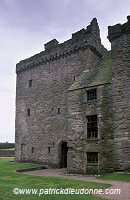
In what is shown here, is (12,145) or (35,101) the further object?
(12,145)

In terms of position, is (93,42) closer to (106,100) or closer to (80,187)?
(106,100)

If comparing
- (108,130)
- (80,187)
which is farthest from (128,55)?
A: (80,187)

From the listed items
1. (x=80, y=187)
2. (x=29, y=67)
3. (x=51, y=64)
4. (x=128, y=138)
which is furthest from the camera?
(x=29, y=67)

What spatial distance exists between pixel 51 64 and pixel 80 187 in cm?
1659

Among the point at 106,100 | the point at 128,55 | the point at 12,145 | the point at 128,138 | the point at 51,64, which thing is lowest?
the point at 12,145

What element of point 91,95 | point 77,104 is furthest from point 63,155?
point 91,95

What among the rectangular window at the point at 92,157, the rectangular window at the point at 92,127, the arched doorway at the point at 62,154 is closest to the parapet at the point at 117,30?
the rectangular window at the point at 92,127

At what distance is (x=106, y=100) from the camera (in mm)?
15328

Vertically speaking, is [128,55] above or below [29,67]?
below

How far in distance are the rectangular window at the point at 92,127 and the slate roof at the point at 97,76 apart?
2.58 metres

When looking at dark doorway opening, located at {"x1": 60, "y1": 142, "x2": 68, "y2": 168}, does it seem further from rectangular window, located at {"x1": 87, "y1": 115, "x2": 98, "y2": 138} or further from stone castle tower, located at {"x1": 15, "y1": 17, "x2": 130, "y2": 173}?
rectangular window, located at {"x1": 87, "y1": 115, "x2": 98, "y2": 138}

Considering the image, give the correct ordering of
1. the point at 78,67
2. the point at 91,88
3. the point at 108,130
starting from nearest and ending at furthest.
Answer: the point at 108,130, the point at 91,88, the point at 78,67

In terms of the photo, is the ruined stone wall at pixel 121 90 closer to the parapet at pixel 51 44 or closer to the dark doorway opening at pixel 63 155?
the dark doorway opening at pixel 63 155

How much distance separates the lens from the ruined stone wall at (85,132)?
14539 mm
